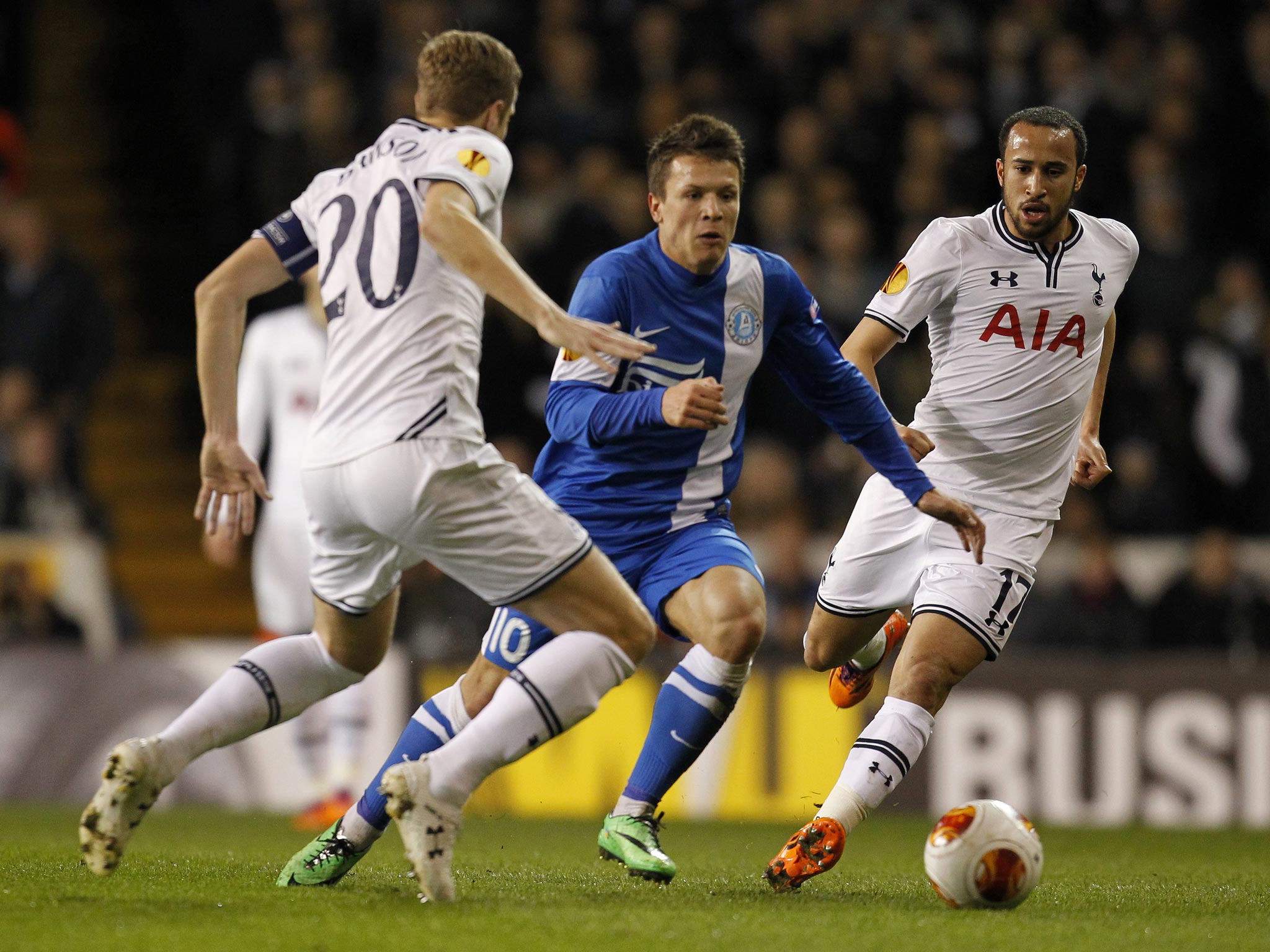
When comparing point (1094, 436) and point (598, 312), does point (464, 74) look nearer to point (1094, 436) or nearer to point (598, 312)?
point (598, 312)

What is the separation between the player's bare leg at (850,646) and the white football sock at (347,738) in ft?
8.15

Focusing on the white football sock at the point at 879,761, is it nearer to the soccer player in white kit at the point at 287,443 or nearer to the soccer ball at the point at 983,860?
the soccer ball at the point at 983,860

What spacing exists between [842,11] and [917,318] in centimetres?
784

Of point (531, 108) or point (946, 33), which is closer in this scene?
point (531, 108)

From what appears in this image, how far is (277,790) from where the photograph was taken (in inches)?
390

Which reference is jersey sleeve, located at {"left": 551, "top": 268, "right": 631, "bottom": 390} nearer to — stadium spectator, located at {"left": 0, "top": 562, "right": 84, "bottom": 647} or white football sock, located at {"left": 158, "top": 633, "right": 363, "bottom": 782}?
white football sock, located at {"left": 158, "top": 633, "right": 363, "bottom": 782}

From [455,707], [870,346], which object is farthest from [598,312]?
[455,707]

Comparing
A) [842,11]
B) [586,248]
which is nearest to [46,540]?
[586,248]

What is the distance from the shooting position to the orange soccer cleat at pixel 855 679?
6359mm

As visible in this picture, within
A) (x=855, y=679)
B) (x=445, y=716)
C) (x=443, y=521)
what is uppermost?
(x=443, y=521)

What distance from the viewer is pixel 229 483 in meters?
4.63

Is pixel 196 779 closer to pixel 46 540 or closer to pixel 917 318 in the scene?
pixel 46 540

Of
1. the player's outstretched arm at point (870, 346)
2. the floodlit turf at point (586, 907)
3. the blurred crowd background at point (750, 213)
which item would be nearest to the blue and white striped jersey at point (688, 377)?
the player's outstretched arm at point (870, 346)

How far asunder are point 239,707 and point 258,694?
0.06 meters
